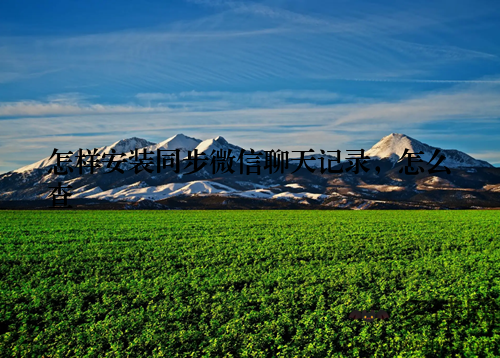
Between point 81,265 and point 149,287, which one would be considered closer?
point 149,287

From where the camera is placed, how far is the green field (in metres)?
11.6

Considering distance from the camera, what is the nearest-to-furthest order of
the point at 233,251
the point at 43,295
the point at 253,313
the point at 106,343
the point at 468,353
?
the point at 468,353 → the point at 106,343 → the point at 253,313 → the point at 43,295 → the point at 233,251

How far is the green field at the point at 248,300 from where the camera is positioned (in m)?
11.6

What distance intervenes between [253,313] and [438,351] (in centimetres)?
551

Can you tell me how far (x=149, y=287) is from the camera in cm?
1653

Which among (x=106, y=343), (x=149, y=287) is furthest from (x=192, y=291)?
(x=106, y=343)

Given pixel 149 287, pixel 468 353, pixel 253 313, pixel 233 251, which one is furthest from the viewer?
pixel 233 251

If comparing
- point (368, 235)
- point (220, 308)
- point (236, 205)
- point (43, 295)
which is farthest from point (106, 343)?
point (236, 205)

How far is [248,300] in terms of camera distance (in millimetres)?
14789

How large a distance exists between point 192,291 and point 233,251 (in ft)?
27.3

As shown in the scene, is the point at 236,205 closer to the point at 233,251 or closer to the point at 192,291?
the point at 233,251

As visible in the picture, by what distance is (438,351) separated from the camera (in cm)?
1129

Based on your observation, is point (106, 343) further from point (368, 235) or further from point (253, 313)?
point (368, 235)

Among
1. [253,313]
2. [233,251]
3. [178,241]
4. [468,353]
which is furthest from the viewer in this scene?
[178,241]
